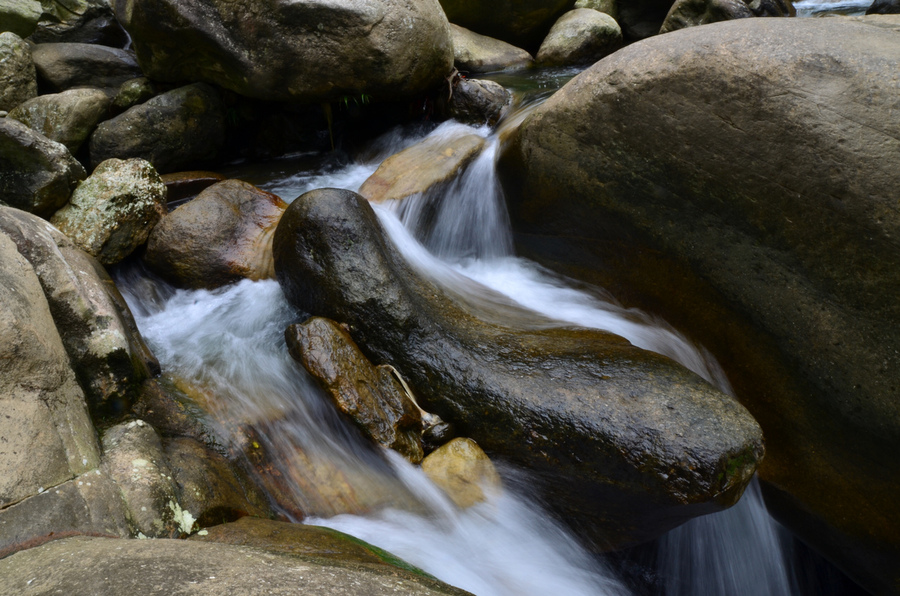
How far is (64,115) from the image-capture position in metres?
5.63

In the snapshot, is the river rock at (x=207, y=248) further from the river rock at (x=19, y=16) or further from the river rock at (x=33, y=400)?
the river rock at (x=19, y=16)

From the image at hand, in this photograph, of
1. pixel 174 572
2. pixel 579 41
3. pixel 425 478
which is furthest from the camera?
pixel 579 41

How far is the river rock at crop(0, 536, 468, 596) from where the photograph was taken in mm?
1345

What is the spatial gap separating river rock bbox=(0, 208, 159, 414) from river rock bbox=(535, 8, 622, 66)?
28.7ft

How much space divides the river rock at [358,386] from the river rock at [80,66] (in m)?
5.50

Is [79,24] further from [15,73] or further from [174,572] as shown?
[174,572]

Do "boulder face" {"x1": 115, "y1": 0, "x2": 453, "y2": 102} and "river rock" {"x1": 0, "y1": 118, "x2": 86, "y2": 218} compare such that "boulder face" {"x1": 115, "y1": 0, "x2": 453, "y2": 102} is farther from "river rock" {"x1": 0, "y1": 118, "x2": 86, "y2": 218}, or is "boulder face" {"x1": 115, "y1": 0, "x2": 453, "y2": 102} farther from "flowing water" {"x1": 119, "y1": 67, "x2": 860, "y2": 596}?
"flowing water" {"x1": 119, "y1": 67, "x2": 860, "y2": 596}

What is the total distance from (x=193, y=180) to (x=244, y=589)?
5.23 meters

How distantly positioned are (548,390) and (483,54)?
780cm

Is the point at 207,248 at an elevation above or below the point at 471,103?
below

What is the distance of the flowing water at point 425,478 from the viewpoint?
2768 mm

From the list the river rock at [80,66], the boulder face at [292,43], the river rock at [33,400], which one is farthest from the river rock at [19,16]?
the river rock at [33,400]

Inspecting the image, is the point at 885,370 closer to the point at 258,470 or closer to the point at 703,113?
the point at 703,113

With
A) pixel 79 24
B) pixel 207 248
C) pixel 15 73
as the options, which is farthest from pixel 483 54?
pixel 207 248
